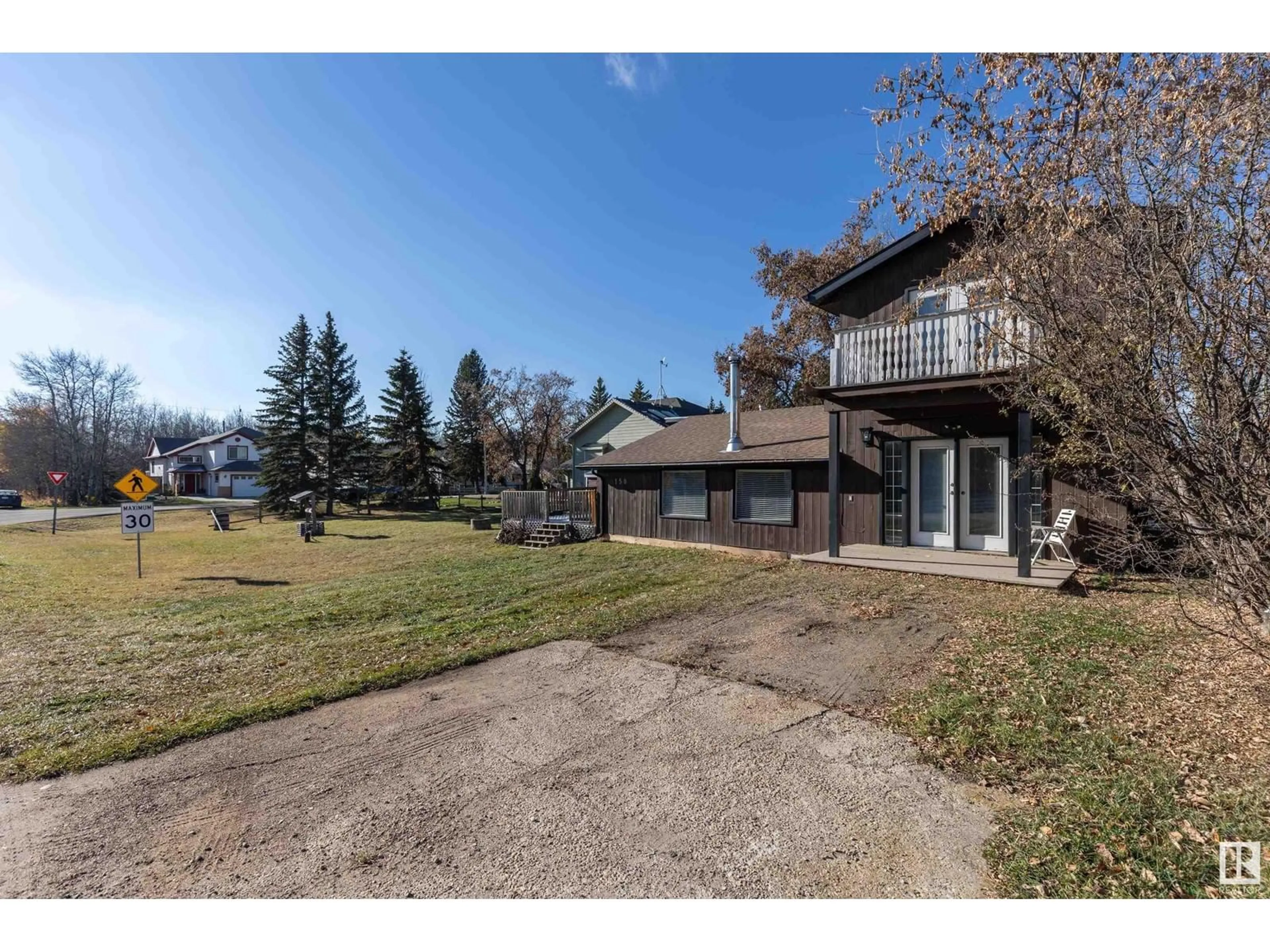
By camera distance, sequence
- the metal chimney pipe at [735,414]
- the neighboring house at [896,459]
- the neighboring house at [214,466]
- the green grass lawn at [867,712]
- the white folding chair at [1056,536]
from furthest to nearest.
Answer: the neighboring house at [214,466], the metal chimney pipe at [735,414], the neighboring house at [896,459], the white folding chair at [1056,536], the green grass lawn at [867,712]

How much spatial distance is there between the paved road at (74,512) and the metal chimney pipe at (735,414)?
77.4 feet

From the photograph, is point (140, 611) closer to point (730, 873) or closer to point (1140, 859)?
point (730, 873)

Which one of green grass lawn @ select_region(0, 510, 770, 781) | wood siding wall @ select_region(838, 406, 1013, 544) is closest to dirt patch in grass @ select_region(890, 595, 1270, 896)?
green grass lawn @ select_region(0, 510, 770, 781)

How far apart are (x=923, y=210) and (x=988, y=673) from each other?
4.29m

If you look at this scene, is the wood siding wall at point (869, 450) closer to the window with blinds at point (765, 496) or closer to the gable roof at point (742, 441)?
the gable roof at point (742, 441)

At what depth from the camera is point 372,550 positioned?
1716 cm

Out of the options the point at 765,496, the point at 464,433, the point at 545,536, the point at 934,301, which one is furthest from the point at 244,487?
the point at 934,301

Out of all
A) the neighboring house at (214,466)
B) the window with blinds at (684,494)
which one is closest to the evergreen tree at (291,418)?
the neighboring house at (214,466)

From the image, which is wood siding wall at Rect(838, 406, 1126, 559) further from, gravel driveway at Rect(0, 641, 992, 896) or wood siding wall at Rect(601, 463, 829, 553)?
gravel driveway at Rect(0, 641, 992, 896)

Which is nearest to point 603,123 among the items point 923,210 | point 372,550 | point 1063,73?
point 923,210

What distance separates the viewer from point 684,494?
561 inches

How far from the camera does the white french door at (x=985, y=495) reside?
9.91 metres

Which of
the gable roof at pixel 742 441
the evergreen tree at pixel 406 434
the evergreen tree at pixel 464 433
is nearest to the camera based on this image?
the gable roof at pixel 742 441
